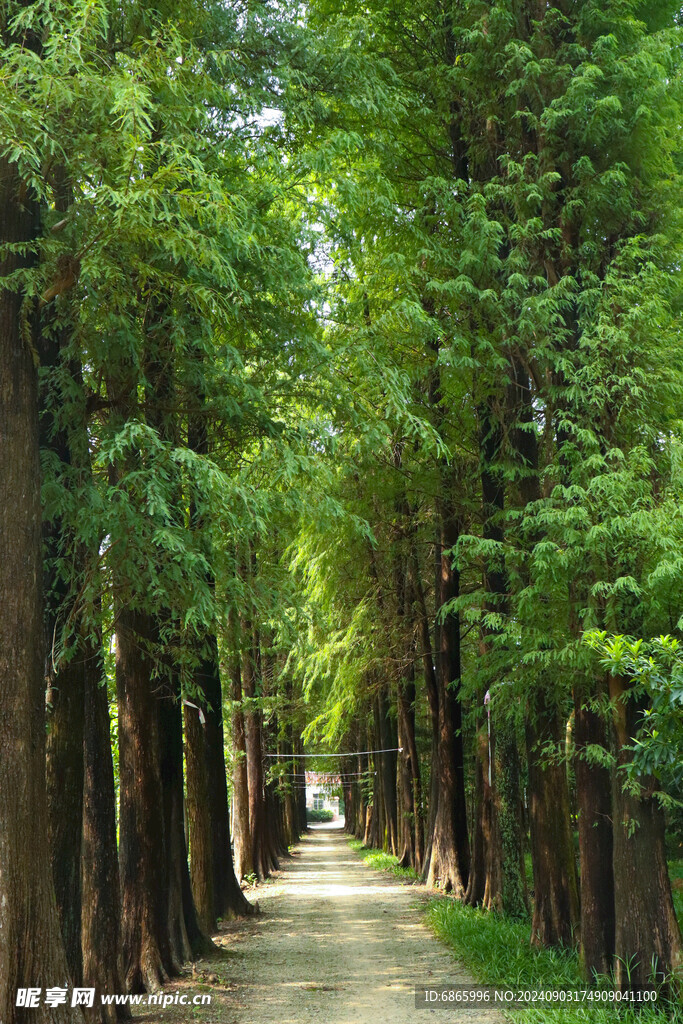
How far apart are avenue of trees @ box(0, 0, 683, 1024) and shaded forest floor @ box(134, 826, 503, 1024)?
758 millimetres

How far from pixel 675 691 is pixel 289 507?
489 centimetres

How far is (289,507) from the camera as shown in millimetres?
9406

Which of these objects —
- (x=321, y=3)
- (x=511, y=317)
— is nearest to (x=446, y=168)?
(x=321, y=3)

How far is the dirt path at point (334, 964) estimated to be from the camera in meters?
9.26

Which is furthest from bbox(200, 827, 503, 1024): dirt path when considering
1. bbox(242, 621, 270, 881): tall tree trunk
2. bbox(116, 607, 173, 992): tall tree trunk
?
bbox(242, 621, 270, 881): tall tree trunk

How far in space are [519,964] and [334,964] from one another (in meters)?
2.93

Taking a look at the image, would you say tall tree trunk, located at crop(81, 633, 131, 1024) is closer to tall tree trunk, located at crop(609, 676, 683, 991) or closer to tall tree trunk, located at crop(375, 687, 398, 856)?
tall tree trunk, located at crop(609, 676, 683, 991)

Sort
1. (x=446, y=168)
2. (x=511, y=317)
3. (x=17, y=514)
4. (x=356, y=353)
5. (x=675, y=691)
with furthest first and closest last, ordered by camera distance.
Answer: (x=446, y=168), (x=511, y=317), (x=356, y=353), (x=17, y=514), (x=675, y=691)

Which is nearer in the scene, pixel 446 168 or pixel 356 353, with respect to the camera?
pixel 356 353

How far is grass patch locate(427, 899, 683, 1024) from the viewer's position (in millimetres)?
7922

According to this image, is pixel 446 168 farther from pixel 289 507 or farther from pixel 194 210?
pixel 194 210

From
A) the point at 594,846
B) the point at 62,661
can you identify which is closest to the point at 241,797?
the point at 594,846

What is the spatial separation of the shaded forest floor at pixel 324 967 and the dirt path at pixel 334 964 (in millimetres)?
12

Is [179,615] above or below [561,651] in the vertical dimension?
above
